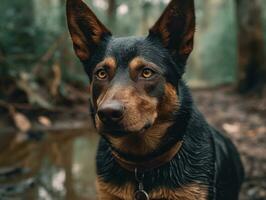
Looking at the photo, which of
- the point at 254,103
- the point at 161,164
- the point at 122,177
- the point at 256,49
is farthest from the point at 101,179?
the point at 256,49

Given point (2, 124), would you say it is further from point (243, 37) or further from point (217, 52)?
point (217, 52)

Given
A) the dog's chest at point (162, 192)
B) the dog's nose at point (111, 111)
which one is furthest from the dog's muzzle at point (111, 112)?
the dog's chest at point (162, 192)

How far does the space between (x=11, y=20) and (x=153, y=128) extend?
10.8m

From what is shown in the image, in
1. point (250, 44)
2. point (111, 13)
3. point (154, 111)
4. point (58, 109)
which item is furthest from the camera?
point (111, 13)

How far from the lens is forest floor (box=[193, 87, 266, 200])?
605cm

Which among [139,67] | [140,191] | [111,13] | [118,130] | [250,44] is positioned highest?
[139,67]

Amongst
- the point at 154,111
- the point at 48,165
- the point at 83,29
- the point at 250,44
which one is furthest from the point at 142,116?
the point at 250,44

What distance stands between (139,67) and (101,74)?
0.31 m

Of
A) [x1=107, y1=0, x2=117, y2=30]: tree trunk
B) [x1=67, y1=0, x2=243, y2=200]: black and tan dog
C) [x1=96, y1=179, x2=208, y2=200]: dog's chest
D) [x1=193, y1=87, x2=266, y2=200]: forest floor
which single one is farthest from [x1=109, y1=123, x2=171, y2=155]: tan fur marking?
[x1=107, y1=0, x2=117, y2=30]: tree trunk

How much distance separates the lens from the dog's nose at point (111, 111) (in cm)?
318

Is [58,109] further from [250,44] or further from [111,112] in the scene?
[111,112]

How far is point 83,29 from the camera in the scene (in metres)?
4.09

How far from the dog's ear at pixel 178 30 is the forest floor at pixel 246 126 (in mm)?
2572

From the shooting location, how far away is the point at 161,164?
3791mm
